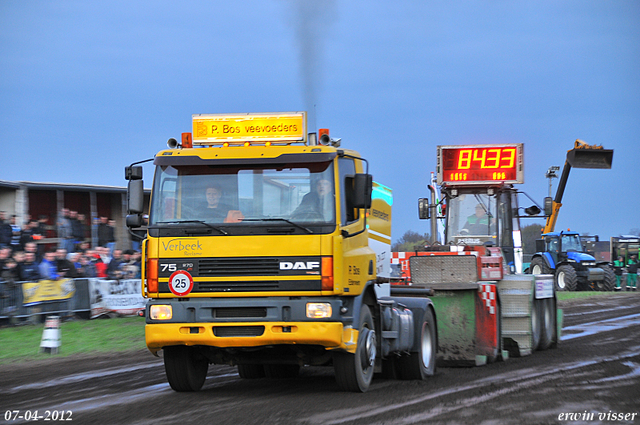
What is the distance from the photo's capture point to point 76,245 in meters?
19.2

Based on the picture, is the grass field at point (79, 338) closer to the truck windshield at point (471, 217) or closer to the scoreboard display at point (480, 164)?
the truck windshield at point (471, 217)

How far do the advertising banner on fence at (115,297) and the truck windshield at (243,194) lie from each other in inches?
407

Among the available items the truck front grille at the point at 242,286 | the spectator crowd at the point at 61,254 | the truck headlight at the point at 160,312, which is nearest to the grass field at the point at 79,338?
the spectator crowd at the point at 61,254

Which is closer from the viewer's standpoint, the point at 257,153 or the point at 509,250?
the point at 257,153

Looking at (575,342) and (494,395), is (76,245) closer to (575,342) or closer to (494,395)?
(575,342)

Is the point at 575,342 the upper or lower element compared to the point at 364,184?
lower

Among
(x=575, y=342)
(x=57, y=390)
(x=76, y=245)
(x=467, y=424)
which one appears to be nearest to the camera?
(x=467, y=424)

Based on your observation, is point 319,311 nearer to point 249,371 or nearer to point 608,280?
point 249,371

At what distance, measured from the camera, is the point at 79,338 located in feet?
51.3

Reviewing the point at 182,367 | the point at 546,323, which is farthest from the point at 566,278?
the point at 182,367

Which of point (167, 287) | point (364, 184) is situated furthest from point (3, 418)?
point (364, 184)

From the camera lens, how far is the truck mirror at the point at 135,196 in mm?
8609

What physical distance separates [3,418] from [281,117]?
4.33 metres

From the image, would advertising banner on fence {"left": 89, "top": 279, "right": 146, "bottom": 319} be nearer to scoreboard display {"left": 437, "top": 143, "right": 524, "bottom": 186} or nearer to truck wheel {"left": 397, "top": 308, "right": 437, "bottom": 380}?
scoreboard display {"left": 437, "top": 143, "right": 524, "bottom": 186}
